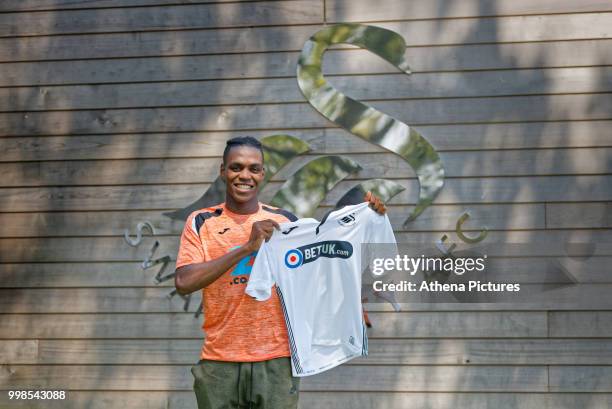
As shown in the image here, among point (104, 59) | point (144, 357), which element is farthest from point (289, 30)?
point (144, 357)

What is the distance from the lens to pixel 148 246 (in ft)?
16.1

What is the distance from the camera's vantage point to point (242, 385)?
8.74 feet

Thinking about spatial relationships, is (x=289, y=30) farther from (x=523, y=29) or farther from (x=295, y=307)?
(x=295, y=307)

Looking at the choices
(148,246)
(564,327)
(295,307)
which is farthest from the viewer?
(148,246)

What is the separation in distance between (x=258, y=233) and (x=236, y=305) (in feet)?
0.88

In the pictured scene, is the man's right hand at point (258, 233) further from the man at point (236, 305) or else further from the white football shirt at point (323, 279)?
the white football shirt at point (323, 279)

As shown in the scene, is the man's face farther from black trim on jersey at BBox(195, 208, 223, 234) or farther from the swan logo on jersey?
the swan logo on jersey

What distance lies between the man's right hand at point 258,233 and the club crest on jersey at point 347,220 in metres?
0.47

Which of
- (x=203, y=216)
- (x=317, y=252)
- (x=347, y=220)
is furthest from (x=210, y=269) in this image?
(x=347, y=220)

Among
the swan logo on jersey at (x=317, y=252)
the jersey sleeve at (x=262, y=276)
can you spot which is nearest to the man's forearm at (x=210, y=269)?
the jersey sleeve at (x=262, y=276)

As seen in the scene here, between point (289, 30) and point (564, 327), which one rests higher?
point (289, 30)

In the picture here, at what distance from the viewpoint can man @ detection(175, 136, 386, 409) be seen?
2658mm

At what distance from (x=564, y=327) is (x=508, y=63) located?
157 cm

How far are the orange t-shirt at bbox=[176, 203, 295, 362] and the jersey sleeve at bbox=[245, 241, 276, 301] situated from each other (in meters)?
0.03
